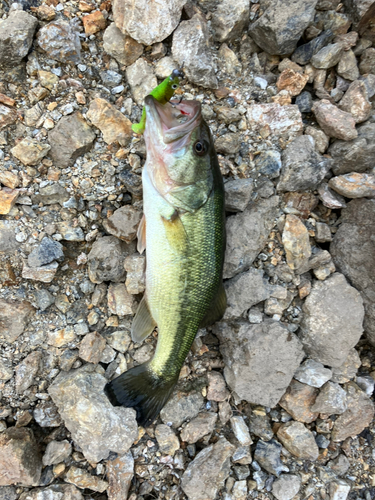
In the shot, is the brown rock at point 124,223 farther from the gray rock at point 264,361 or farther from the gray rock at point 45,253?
the gray rock at point 264,361

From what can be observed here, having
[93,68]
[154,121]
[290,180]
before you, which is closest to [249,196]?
[290,180]

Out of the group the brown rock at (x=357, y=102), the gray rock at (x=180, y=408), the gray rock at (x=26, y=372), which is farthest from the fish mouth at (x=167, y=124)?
the gray rock at (x=180, y=408)

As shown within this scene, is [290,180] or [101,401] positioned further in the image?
[290,180]

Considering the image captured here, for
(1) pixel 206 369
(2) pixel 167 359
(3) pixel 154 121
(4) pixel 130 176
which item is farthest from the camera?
(1) pixel 206 369

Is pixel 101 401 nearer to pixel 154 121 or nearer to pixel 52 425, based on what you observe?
pixel 52 425

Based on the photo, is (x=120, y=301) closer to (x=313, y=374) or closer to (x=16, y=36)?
(x=313, y=374)

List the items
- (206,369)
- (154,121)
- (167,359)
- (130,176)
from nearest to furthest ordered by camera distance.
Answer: (154,121) → (167,359) → (130,176) → (206,369)
